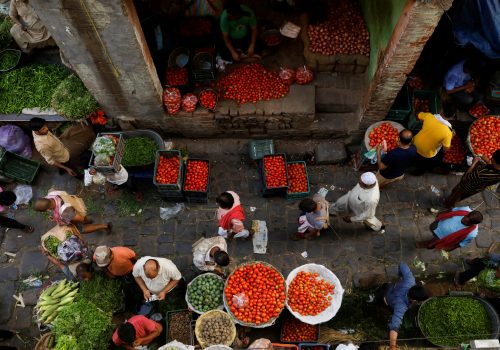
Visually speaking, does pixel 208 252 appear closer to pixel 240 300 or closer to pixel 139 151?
pixel 240 300

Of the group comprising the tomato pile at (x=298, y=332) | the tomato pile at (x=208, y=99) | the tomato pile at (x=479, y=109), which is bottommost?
the tomato pile at (x=298, y=332)

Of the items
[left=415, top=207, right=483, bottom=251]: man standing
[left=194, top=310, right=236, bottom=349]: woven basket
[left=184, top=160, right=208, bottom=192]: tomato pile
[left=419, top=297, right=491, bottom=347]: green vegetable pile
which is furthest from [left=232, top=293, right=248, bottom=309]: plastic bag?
[left=415, top=207, right=483, bottom=251]: man standing

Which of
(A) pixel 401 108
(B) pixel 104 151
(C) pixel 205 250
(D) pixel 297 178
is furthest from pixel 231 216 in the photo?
(A) pixel 401 108

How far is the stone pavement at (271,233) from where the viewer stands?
23.8 feet

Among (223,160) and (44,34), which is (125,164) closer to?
(223,160)

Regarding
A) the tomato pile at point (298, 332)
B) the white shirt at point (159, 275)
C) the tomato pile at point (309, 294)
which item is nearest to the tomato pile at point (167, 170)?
the white shirt at point (159, 275)

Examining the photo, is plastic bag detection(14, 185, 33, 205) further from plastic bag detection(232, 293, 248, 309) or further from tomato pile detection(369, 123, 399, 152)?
tomato pile detection(369, 123, 399, 152)

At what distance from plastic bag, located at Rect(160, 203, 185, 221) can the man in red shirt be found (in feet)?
6.97

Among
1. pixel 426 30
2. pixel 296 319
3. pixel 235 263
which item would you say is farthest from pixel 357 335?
pixel 426 30

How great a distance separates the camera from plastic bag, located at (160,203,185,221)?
25.4 feet

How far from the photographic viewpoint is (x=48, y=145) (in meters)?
7.05

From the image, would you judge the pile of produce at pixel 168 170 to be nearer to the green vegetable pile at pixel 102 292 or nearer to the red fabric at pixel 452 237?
the green vegetable pile at pixel 102 292

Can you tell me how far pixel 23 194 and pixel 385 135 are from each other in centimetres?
713

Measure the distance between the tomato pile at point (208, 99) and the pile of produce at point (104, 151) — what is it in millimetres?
1912
